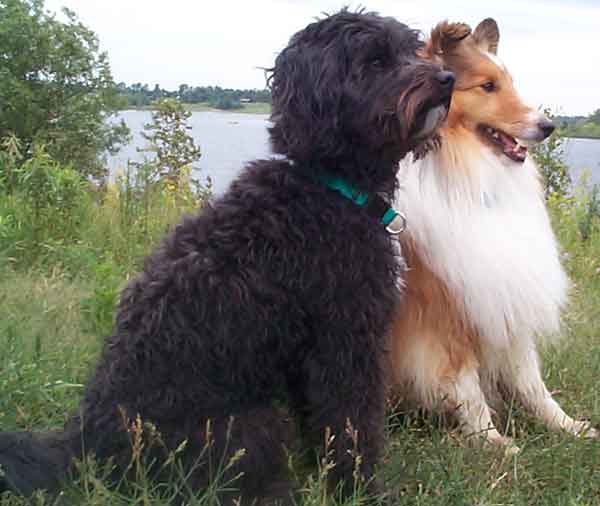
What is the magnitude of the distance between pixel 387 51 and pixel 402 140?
0.31 m

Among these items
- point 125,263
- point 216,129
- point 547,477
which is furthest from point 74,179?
point 547,477

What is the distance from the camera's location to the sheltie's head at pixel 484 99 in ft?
11.0

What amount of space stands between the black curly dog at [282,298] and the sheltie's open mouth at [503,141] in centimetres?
78

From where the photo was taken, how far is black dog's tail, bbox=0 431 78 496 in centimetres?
254

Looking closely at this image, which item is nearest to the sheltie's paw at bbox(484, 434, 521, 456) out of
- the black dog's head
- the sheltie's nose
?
the black dog's head

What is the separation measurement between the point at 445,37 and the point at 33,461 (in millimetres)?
2267

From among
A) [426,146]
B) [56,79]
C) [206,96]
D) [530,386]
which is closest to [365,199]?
[426,146]

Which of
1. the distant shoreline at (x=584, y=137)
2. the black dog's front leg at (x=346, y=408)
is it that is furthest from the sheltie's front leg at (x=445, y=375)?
the distant shoreline at (x=584, y=137)

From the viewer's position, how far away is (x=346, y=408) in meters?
2.75

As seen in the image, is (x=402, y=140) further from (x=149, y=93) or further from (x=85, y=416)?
(x=149, y=93)

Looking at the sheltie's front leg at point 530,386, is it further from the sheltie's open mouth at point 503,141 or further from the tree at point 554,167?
→ the tree at point 554,167

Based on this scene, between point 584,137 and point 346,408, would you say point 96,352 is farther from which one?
point 584,137

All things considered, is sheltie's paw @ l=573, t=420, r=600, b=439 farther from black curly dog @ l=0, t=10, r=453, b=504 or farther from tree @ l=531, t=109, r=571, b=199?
tree @ l=531, t=109, r=571, b=199

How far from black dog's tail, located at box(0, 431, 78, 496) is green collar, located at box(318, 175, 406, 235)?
1.19 metres
